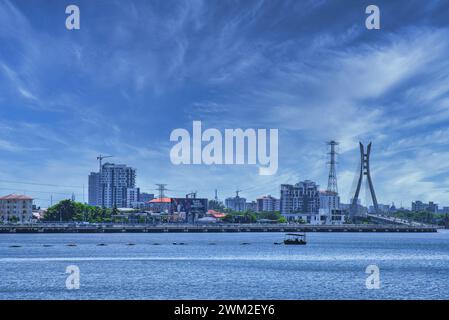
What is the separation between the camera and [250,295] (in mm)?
34625

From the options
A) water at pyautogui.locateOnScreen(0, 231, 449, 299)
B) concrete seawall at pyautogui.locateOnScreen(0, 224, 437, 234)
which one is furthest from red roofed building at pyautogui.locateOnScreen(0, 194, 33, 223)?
water at pyautogui.locateOnScreen(0, 231, 449, 299)

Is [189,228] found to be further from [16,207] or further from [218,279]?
[218,279]

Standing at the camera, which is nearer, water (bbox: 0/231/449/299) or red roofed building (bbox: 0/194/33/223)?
water (bbox: 0/231/449/299)

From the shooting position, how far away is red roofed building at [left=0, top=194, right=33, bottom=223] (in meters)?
181

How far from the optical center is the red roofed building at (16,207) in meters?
181

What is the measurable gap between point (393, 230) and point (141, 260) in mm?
137942

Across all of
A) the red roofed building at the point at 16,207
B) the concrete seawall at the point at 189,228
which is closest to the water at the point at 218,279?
the concrete seawall at the point at 189,228

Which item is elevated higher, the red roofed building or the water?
the red roofed building

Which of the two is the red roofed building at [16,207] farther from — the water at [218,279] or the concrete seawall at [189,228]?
the water at [218,279]

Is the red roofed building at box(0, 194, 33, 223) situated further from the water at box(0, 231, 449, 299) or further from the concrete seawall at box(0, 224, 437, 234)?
the water at box(0, 231, 449, 299)

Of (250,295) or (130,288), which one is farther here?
(130,288)
